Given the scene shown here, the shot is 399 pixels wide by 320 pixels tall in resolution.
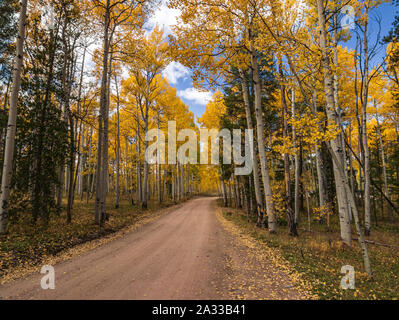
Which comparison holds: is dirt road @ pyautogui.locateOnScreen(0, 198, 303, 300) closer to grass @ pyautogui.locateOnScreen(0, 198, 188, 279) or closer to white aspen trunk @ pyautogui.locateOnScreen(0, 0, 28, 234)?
grass @ pyautogui.locateOnScreen(0, 198, 188, 279)

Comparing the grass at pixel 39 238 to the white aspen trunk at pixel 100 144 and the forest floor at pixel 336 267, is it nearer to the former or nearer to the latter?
the white aspen trunk at pixel 100 144

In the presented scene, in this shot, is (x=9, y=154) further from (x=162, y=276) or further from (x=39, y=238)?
(x=162, y=276)

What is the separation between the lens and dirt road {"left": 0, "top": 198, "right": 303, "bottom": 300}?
11.3 ft

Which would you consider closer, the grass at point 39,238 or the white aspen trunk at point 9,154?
the grass at point 39,238

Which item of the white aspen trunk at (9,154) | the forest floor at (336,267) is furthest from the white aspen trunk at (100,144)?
the forest floor at (336,267)

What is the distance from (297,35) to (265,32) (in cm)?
165

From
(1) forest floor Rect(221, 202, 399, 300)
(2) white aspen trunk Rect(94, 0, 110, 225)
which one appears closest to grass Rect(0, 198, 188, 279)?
(2) white aspen trunk Rect(94, 0, 110, 225)

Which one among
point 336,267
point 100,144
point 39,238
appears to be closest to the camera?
point 336,267

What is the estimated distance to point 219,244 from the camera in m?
6.86

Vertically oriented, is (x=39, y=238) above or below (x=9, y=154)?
below

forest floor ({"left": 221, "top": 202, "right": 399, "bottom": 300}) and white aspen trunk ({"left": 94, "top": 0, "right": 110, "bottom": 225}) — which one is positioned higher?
white aspen trunk ({"left": 94, "top": 0, "right": 110, "bottom": 225})

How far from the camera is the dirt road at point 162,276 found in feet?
11.3

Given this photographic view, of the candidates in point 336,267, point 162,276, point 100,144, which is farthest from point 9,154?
point 336,267

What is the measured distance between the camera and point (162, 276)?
413cm
